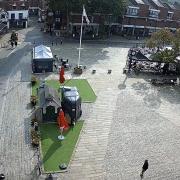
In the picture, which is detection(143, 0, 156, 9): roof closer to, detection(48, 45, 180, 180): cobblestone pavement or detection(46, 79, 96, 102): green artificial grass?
detection(48, 45, 180, 180): cobblestone pavement

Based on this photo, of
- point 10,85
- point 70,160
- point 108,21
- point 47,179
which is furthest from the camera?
point 108,21

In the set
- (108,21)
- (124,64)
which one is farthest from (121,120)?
(108,21)

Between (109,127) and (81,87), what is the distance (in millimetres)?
11286

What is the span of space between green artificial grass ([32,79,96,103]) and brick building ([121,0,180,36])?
32.6 metres

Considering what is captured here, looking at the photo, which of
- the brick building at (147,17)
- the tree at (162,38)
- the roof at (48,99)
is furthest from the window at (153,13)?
the roof at (48,99)

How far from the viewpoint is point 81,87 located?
4728 centimetres

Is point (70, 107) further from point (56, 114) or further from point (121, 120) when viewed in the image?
point (121, 120)

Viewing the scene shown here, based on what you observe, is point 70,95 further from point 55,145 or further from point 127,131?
point 127,131

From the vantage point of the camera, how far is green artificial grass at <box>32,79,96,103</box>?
145 ft

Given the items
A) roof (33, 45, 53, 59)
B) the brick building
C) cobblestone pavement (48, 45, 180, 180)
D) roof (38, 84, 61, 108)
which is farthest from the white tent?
the brick building

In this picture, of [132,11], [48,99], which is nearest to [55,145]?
[48,99]

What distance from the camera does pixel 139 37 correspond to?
7812 centimetres

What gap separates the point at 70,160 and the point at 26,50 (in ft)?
113

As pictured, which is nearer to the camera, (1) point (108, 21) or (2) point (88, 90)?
(2) point (88, 90)
